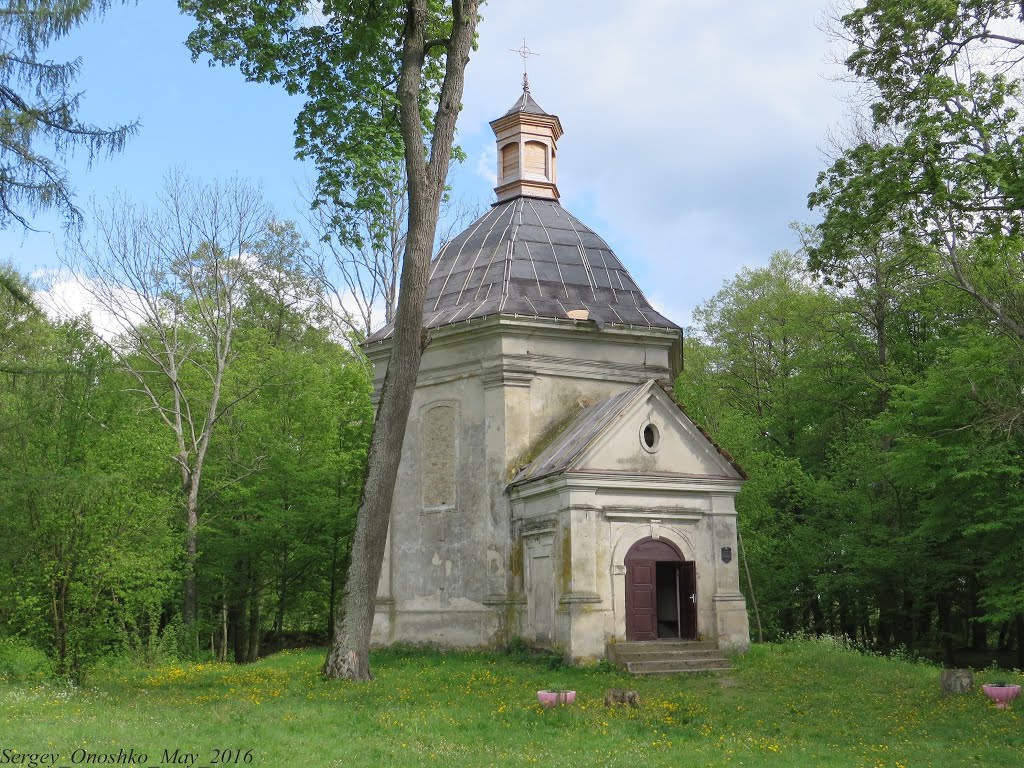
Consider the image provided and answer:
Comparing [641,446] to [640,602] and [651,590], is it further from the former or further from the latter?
[640,602]

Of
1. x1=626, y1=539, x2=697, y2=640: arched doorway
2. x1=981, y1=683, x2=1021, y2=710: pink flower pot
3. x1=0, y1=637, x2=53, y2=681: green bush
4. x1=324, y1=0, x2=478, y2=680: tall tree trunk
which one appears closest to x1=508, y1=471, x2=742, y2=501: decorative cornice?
x1=626, y1=539, x2=697, y2=640: arched doorway

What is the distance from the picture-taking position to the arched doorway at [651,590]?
16500 mm

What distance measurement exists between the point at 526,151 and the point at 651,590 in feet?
35.8

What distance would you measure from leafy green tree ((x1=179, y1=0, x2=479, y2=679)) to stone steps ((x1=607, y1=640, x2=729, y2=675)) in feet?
13.6

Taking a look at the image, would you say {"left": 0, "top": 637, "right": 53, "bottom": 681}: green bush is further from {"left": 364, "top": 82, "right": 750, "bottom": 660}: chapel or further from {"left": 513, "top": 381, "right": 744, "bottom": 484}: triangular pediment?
{"left": 513, "top": 381, "right": 744, "bottom": 484}: triangular pediment

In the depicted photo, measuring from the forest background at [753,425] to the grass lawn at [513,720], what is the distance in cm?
269

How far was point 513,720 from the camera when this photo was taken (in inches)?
431

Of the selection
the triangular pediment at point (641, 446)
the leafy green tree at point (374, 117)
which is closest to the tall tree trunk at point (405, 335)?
the leafy green tree at point (374, 117)

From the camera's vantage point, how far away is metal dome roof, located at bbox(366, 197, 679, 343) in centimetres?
1923

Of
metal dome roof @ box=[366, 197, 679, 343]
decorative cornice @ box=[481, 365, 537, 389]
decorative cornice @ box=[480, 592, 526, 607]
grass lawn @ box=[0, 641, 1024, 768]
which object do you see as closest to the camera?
grass lawn @ box=[0, 641, 1024, 768]

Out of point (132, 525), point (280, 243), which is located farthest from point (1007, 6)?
point (280, 243)

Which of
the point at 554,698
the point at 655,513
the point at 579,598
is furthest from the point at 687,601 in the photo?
the point at 554,698

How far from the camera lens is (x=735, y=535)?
1748 centimetres

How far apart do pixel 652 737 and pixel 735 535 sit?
308 inches
